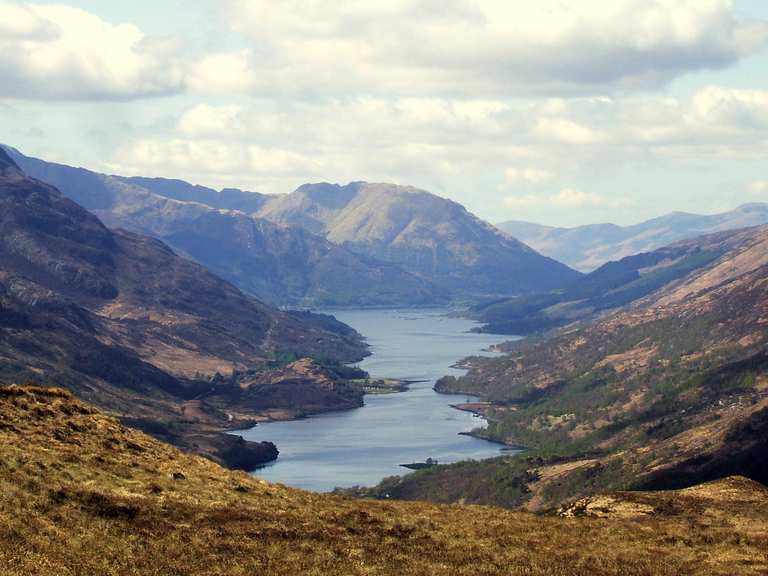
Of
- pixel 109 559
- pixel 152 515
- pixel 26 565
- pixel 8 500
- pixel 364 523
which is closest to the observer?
pixel 26 565

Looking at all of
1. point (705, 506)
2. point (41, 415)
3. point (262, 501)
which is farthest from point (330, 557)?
point (705, 506)

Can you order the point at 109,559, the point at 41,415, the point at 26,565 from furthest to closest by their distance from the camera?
the point at 41,415
the point at 109,559
the point at 26,565

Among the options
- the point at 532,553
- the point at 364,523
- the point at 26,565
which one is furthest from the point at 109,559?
the point at 532,553

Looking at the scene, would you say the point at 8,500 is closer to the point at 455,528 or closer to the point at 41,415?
the point at 41,415

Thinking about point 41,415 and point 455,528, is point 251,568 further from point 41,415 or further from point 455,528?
point 41,415

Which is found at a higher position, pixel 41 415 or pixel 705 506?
pixel 41 415

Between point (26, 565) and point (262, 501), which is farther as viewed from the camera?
point (262, 501)
